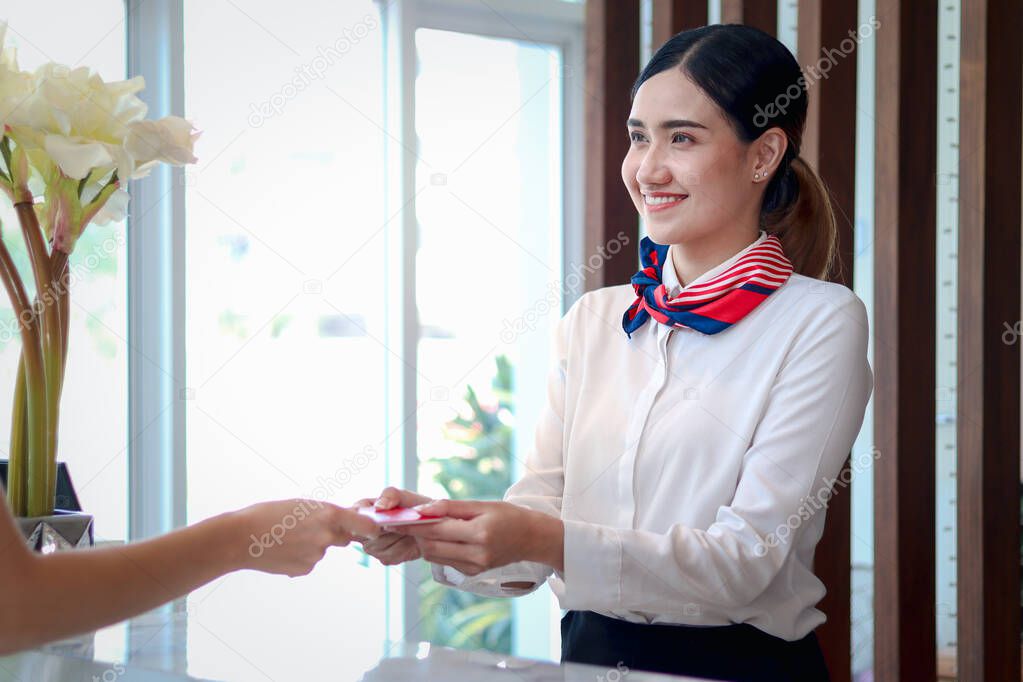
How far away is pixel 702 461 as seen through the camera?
5.35 feet

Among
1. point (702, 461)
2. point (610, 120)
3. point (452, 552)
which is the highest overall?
point (610, 120)

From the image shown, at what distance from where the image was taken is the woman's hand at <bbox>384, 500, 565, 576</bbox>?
56.9 inches

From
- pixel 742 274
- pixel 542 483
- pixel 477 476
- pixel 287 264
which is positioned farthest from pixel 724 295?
pixel 477 476

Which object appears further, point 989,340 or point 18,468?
point 989,340

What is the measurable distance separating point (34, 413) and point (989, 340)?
2006mm

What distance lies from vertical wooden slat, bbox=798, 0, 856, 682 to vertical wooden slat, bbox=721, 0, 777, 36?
0.09 m

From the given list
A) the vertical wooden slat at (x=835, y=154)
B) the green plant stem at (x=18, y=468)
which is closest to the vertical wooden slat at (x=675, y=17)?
the vertical wooden slat at (x=835, y=154)

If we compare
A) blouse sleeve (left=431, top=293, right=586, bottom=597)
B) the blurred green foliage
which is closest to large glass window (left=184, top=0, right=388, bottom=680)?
the blurred green foliage

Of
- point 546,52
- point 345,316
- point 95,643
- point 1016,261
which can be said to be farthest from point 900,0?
point 95,643

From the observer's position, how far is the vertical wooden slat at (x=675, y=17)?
2582mm

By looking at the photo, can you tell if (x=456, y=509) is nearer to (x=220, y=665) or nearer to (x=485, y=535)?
(x=485, y=535)

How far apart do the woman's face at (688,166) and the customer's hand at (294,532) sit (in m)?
0.78

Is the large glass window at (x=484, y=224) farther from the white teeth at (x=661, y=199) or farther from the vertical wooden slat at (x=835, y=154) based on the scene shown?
the white teeth at (x=661, y=199)

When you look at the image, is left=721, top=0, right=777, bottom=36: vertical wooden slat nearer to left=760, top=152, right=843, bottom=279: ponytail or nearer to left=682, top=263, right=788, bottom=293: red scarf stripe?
left=760, top=152, right=843, bottom=279: ponytail
